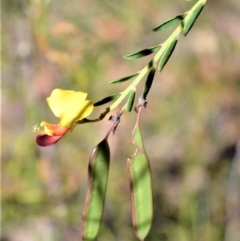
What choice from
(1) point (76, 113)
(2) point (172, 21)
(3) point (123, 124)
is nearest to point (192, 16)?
(2) point (172, 21)

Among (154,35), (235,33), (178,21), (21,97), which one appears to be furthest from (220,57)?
(178,21)

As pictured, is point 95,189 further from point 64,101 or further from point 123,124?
point 123,124

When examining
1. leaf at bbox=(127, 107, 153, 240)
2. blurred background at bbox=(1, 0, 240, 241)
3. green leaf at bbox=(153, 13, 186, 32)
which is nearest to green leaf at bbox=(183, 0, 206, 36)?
green leaf at bbox=(153, 13, 186, 32)

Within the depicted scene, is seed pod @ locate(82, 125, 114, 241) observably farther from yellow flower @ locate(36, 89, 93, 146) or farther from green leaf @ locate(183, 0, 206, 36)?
green leaf @ locate(183, 0, 206, 36)

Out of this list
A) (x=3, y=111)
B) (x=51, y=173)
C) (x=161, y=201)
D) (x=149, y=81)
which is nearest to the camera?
(x=149, y=81)

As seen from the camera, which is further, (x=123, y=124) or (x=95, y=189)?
(x=123, y=124)

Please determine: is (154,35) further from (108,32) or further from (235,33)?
(235,33)

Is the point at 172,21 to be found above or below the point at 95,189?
above
